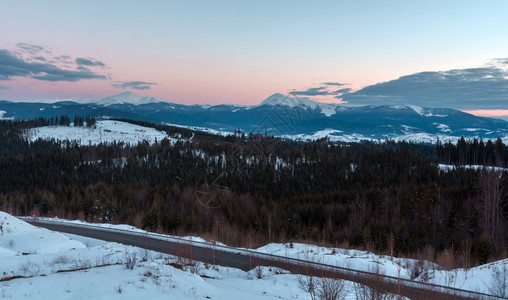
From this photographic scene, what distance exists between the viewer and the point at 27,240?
82.2ft

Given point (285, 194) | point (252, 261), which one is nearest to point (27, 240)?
point (252, 261)

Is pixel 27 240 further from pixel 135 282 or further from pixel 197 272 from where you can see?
pixel 135 282

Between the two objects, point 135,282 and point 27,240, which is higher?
point 135,282

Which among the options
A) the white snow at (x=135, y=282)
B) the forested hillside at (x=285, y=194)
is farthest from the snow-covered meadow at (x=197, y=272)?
the forested hillside at (x=285, y=194)

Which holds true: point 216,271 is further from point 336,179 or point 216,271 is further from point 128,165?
point 128,165

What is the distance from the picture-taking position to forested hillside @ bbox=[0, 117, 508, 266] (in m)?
50.9

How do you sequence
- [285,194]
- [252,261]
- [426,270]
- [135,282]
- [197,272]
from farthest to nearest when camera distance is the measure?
[285,194], [252,261], [426,270], [197,272], [135,282]

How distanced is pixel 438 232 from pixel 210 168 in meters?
119

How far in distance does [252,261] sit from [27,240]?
1906cm

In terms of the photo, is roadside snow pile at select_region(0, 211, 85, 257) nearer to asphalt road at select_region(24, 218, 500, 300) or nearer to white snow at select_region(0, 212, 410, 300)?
asphalt road at select_region(24, 218, 500, 300)

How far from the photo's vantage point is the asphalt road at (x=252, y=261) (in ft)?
40.3

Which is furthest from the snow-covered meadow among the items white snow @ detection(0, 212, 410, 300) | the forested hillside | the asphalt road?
the forested hillside

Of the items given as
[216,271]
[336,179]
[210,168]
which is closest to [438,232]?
[216,271]

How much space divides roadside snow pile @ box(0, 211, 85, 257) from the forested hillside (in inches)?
490
